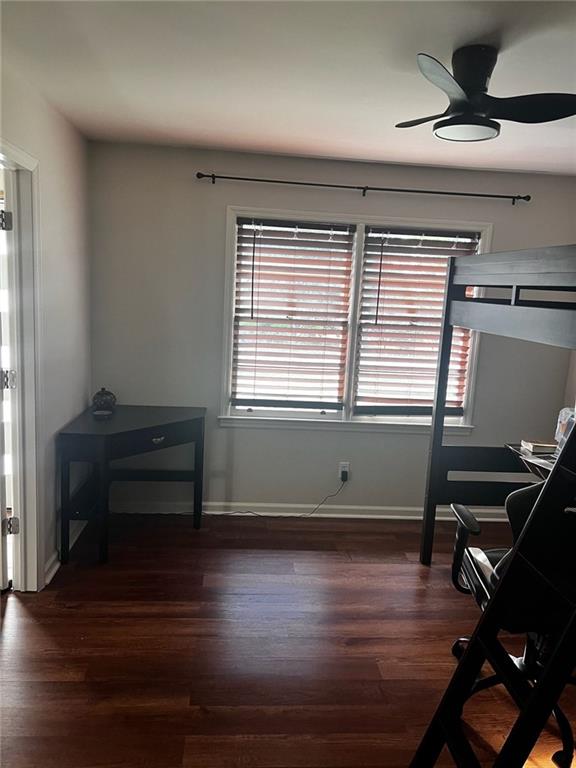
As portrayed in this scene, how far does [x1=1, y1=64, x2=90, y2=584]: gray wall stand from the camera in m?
2.51

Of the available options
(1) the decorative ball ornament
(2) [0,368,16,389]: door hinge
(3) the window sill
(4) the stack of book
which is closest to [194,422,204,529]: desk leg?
(3) the window sill

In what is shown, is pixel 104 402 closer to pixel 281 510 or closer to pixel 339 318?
pixel 281 510

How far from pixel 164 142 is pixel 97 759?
3222 millimetres

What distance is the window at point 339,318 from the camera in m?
3.76

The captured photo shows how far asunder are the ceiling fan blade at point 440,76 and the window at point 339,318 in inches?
69.5

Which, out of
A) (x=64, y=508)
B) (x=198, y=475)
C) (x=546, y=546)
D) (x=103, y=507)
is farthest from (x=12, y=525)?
(x=546, y=546)

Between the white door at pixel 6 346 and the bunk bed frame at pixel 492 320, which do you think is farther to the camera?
the white door at pixel 6 346

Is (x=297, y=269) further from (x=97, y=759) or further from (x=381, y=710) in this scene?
(x=97, y=759)

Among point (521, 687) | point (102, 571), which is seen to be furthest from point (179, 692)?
point (521, 687)

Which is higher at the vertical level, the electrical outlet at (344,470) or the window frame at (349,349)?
the window frame at (349,349)

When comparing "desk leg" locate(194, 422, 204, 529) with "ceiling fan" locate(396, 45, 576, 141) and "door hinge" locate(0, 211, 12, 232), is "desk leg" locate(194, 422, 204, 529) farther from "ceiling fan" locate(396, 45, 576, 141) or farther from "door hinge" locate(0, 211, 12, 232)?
"ceiling fan" locate(396, 45, 576, 141)

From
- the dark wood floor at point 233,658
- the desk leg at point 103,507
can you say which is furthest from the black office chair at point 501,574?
the desk leg at point 103,507

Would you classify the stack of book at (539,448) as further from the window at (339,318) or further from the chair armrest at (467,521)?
the chair armrest at (467,521)

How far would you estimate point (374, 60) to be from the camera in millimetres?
2102
